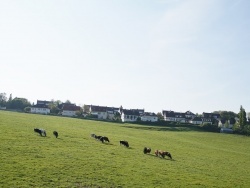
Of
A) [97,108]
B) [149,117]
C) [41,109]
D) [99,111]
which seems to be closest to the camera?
[41,109]

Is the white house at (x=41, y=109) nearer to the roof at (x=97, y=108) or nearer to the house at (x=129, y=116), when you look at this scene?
the roof at (x=97, y=108)

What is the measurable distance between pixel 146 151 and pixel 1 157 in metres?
22.1

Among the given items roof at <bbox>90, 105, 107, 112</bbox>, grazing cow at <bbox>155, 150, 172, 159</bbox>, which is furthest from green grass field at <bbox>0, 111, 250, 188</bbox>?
roof at <bbox>90, 105, 107, 112</bbox>

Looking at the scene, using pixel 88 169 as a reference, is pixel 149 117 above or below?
above

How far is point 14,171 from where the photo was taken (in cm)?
2358

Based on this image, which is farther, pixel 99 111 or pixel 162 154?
pixel 99 111

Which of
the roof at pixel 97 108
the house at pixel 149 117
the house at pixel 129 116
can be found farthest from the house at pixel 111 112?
the house at pixel 149 117

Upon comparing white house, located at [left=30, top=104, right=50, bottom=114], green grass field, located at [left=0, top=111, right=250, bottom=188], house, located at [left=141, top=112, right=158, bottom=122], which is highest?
white house, located at [left=30, top=104, right=50, bottom=114]

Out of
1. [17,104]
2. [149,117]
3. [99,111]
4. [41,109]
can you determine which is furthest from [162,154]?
[41,109]

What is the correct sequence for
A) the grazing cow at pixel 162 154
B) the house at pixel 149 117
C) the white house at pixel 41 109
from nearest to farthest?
the grazing cow at pixel 162 154 < the white house at pixel 41 109 < the house at pixel 149 117

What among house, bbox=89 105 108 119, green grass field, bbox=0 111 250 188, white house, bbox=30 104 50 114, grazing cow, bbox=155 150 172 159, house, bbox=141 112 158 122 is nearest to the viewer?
green grass field, bbox=0 111 250 188

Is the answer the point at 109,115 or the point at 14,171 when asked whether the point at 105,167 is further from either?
the point at 109,115

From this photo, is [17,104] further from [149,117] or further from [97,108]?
[149,117]

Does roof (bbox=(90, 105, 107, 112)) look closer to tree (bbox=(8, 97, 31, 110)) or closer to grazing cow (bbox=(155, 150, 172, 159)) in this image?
tree (bbox=(8, 97, 31, 110))
